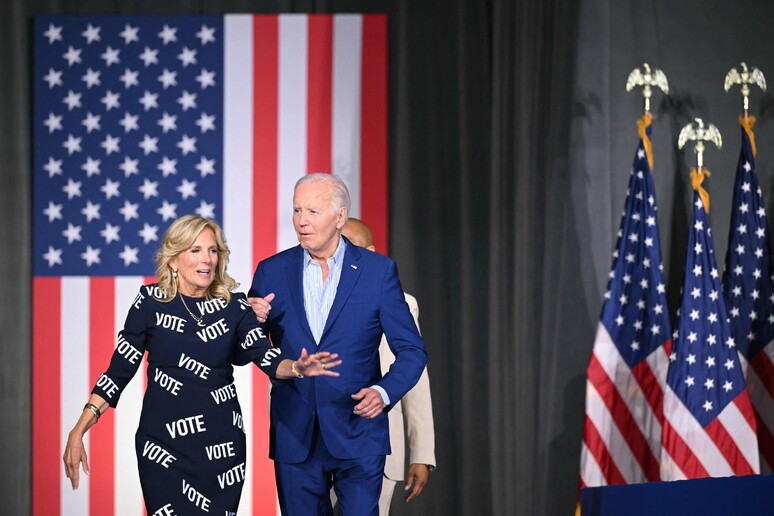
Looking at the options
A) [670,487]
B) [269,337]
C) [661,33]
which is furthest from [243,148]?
[670,487]

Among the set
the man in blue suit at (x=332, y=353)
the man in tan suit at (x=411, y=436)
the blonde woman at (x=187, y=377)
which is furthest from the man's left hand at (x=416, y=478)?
the blonde woman at (x=187, y=377)

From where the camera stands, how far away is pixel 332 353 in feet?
10.2

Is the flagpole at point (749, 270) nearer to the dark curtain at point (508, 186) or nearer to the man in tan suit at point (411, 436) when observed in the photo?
the dark curtain at point (508, 186)

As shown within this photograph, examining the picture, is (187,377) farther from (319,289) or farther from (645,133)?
(645,133)

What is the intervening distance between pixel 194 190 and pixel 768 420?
3.23 metres

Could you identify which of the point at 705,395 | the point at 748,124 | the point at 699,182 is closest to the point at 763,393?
the point at 705,395

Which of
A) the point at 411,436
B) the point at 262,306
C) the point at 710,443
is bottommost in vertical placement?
the point at 710,443

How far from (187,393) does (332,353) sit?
50 cm

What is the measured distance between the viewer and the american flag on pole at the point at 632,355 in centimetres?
475

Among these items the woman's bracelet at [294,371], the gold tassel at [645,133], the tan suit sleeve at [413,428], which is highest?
the gold tassel at [645,133]

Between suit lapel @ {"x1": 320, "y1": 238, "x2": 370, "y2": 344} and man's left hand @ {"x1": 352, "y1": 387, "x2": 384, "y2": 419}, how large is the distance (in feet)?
0.83

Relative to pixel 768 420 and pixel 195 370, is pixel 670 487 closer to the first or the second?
pixel 195 370

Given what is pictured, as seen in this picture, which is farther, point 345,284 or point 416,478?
point 416,478

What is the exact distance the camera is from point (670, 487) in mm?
1758
